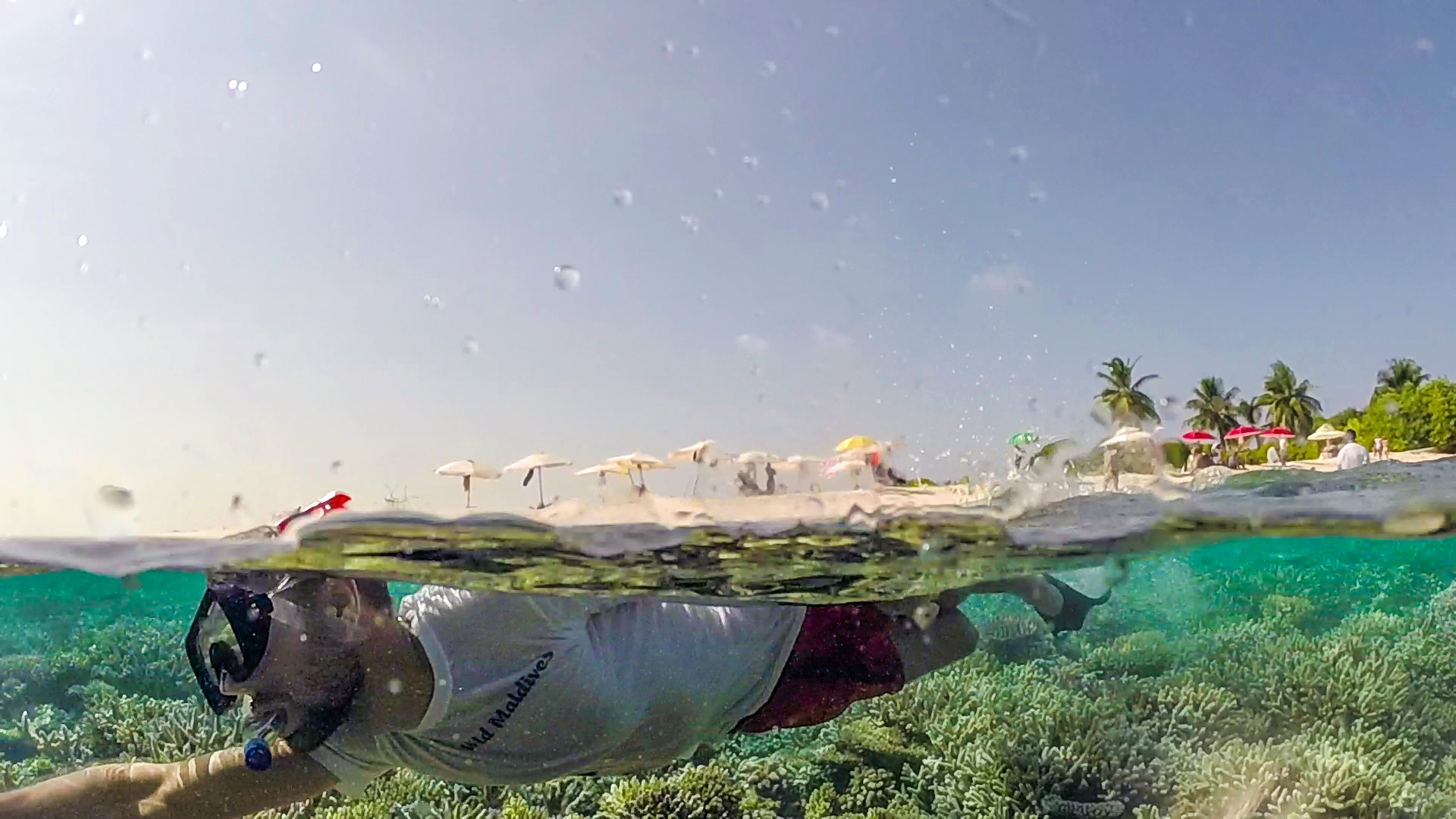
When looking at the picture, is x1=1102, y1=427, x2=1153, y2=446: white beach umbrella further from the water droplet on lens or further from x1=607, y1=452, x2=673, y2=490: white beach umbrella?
the water droplet on lens

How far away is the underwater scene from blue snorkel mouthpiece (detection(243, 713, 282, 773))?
112cm

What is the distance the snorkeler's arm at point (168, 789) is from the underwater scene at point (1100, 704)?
4.23 feet

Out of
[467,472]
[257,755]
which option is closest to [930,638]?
[467,472]

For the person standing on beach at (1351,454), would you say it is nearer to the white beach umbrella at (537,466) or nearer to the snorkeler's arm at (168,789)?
the white beach umbrella at (537,466)

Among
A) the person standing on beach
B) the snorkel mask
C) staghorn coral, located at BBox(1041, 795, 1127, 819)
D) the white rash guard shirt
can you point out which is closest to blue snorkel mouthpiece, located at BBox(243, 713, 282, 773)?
the snorkel mask

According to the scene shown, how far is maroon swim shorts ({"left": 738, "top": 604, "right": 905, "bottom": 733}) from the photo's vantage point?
19.4 feet

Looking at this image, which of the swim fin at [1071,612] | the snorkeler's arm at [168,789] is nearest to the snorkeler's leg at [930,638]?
the swim fin at [1071,612]

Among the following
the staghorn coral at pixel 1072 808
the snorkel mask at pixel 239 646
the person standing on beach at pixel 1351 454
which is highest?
the person standing on beach at pixel 1351 454

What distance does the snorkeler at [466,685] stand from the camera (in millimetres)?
4582

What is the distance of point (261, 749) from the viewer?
4.53 meters

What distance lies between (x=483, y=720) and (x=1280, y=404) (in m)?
6.56

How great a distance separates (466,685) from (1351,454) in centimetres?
808

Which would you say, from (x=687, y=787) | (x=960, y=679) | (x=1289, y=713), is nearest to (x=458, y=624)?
(x=687, y=787)

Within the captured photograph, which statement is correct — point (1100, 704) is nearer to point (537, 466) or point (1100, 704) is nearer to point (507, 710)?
point (537, 466)
